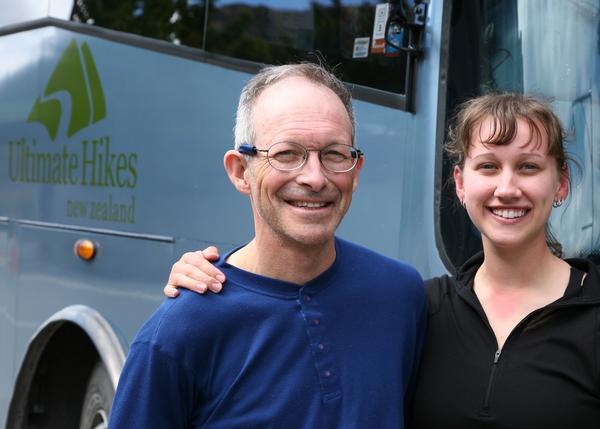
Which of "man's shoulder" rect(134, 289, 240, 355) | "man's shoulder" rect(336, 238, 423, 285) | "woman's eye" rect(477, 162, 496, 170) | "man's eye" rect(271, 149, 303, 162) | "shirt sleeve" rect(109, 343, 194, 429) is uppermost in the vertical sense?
"woman's eye" rect(477, 162, 496, 170)

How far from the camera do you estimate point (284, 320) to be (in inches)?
86.3

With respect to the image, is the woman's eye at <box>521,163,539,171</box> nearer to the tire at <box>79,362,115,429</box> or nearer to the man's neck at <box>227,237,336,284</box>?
the man's neck at <box>227,237,336,284</box>

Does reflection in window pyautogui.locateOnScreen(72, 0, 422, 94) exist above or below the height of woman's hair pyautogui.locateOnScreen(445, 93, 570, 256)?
above

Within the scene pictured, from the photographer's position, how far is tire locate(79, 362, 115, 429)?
471 centimetres

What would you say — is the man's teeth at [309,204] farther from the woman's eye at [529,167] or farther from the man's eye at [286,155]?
the woman's eye at [529,167]

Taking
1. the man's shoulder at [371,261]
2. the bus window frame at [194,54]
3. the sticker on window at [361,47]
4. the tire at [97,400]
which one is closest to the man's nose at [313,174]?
the man's shoulder at [371,261]

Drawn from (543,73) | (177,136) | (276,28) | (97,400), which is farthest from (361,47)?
(97,400)

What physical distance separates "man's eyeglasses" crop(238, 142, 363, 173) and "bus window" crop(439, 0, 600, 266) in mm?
1133

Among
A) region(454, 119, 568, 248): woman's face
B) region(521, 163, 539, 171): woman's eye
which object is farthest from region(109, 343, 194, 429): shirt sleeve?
region(521, 163, 539, 171): woman's eye

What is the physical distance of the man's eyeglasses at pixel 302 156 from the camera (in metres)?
2.22

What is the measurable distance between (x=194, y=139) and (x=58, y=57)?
3.84 ft

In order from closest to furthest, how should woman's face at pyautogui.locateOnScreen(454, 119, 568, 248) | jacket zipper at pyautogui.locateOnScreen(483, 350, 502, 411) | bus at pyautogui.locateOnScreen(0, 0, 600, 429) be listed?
1. jacket zipper at pyautogui.locateOnScreen(483, 350, 502, 411)
2. woman's face at pyautogui.locateOnScreen(454, 119, 568, 248)
3. bus at pyautogui.locateOnScreen(0, 0, 600, 429)

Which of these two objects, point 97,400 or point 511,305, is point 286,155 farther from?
point 97,400

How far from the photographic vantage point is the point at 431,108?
3502 millimetres
